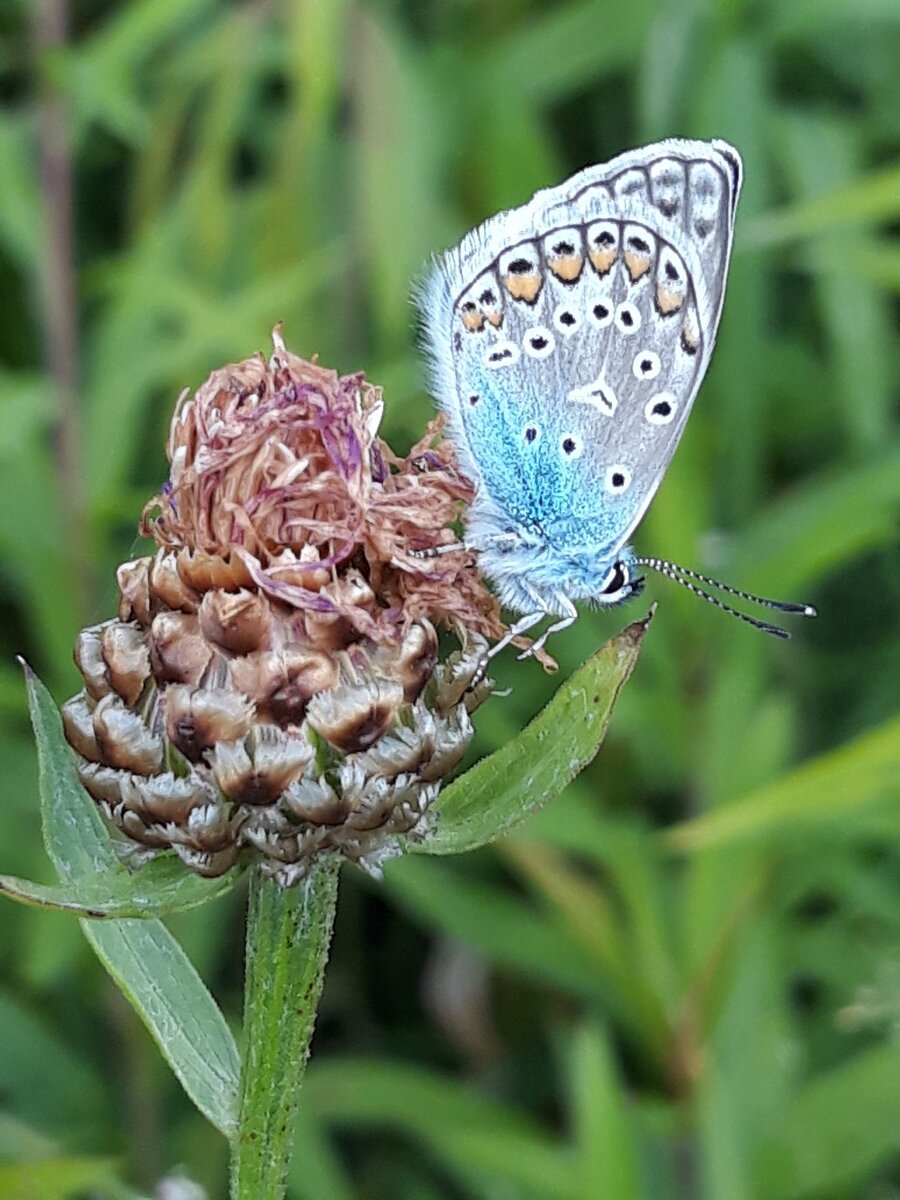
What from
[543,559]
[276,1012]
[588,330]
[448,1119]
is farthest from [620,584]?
[448,1119]

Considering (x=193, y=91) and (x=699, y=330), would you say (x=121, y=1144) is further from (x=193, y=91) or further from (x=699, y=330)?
(x=193, y=91)

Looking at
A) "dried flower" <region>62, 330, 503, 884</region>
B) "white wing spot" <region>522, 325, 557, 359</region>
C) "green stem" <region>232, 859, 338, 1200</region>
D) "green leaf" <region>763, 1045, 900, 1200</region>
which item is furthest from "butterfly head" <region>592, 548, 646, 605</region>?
"green leaf" <region>763, 1045, 900, 1200</region>

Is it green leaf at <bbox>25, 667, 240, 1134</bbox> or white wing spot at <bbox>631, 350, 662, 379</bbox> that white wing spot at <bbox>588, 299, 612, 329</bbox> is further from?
green leaf at <bbox>25, 667, 240, 1134</bbox>

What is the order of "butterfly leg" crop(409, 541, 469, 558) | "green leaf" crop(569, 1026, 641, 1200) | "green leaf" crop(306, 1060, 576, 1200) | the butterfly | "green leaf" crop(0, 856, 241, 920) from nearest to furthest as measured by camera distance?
"green leaf" crop(0, 856, 241, 920) → "butterfly leg" crop(409, 541, 469, 558) → the butterfly → "green leaf" crop(569, 1026, 641, 1200) → "green leaf" crop(306, 1060, 576, 1200)

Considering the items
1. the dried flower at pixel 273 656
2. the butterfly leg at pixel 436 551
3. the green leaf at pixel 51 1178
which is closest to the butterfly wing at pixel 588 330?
the butterfly leg at pixel 436 551

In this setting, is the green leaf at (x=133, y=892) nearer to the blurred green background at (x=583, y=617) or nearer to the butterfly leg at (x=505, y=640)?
the butterfly leg at (x=505, y=640)

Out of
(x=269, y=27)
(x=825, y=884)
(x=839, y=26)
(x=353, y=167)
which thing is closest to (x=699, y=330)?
(x=825, y=884)
